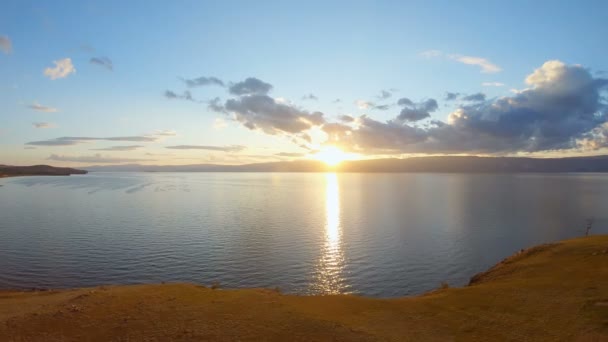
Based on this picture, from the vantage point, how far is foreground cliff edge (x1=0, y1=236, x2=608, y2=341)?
76.3 feet

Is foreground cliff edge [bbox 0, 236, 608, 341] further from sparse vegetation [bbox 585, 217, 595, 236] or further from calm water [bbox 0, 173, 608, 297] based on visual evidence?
sparse vegetation [bbox 585, 217, 595, 236]

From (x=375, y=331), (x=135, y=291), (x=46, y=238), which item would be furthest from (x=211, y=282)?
(x=46, y=238)

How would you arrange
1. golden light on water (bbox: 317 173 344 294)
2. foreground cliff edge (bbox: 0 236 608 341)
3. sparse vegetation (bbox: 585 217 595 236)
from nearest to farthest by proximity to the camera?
foreground cliff edge (bbox: 0 236 608 341) < golden light on water (bbox: 317 173 344 294) < sparse vegetation (bbox: 585 217 595 236)

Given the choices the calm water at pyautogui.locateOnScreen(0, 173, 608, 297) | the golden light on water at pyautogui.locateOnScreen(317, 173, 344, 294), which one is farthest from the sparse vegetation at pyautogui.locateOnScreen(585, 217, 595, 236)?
the golden light on water at pyautogui.locateOnScreen(317, 173, 344, 294)


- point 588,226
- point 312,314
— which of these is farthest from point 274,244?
point 588,226

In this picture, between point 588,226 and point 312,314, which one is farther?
point 588,226

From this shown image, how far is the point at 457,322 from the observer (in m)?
25.7

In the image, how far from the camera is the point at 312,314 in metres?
26.6

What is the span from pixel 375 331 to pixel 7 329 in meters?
24.8

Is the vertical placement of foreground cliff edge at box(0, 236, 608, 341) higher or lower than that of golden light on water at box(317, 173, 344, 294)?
higher

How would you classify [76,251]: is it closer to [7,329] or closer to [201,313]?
[7,329]

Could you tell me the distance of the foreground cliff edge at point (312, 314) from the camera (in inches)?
916

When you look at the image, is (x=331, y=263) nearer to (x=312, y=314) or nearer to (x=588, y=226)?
(x=312, y=314)

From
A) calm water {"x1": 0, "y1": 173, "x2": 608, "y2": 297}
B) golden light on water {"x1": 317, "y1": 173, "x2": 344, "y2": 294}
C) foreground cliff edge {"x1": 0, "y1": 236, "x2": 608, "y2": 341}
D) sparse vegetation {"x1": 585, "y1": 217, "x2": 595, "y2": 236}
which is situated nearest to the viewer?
foreground cliff edge {"x1": 0, "y1": 236, "x2": 608, "y2": 341}
